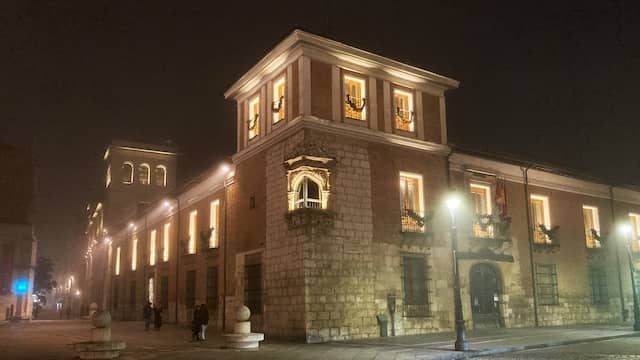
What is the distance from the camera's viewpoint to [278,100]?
2373 centimetres

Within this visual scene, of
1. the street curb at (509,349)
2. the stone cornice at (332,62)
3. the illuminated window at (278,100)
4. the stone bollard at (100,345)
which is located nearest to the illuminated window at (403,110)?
the stone cornice at (332,62)

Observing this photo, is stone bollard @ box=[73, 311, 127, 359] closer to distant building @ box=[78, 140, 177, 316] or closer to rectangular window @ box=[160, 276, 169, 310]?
rectangular window @ box=[160, 276, 169, 310]

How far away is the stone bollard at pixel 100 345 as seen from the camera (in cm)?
1628

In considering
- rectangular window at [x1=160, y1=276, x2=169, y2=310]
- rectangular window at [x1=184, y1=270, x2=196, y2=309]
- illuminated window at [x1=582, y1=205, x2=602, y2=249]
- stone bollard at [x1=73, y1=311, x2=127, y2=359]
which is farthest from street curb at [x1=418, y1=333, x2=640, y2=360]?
rectangular window at [x1=160, y1=276, x2=169, y2=310]

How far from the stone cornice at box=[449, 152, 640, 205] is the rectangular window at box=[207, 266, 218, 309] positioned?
12.9 meters

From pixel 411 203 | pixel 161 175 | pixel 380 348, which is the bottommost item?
pixel 380 348

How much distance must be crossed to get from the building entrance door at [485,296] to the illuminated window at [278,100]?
11179 mm

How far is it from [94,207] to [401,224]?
55439mm

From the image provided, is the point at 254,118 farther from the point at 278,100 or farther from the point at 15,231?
the point at 15,231

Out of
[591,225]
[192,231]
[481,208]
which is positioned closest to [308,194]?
[481,208]

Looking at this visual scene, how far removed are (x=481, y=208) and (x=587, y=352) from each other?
11.8 metres

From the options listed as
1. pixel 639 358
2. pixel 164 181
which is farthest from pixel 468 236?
pixel 164 181

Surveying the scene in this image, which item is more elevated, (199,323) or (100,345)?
(199,323)

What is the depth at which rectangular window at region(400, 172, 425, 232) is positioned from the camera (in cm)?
2414
